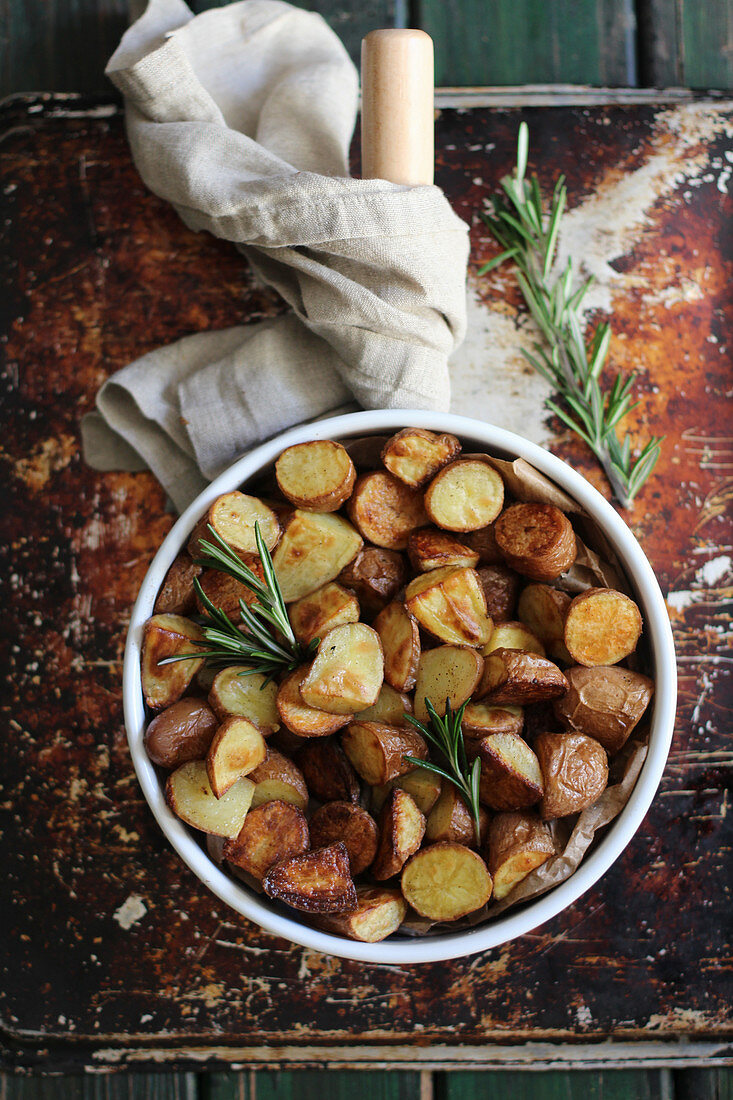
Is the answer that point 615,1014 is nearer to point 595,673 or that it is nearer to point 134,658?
point 595,673

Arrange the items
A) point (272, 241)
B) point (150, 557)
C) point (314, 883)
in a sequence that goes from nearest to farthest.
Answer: point (314, 883) → point (272, 241) → point (150, 557)

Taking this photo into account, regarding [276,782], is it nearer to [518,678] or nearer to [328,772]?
[328,772]

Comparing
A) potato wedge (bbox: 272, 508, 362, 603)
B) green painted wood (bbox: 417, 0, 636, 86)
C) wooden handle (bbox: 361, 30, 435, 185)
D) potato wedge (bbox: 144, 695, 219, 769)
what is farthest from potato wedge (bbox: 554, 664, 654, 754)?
green painted wood (bbox: 417, 0, 636, 86)

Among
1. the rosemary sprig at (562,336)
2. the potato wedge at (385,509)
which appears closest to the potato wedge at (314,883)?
the potato wedge at (385,509)

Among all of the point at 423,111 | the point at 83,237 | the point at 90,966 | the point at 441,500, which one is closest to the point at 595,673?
the point at 441,500

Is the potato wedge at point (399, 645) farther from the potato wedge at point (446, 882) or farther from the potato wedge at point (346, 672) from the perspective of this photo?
the potato wedge at point (446, 882)

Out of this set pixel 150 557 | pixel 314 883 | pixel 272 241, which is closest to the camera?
pixel 314 883

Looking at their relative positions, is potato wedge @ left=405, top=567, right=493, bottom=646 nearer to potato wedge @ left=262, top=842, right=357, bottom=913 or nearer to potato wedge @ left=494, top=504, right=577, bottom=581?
potato wedge @ left=494, top=504, right=577, bottom=581

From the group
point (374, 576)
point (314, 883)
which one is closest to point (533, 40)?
point (374, 576)
